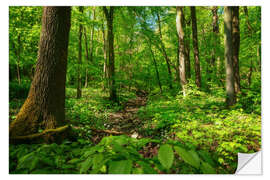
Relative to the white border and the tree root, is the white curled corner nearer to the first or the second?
the white border

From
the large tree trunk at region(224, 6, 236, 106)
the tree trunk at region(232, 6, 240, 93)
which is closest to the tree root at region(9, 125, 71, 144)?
the large tree trunk at region(224, 6, 236, 106)

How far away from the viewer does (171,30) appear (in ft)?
33.5

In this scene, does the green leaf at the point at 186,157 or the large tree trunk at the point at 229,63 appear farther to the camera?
the large tree trunk at the point at 229,63

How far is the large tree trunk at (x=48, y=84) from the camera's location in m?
2.03

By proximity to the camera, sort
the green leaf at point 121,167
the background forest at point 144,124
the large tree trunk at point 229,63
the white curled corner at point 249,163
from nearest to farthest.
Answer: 1. the green leaf at point 121,167
2. the background forest at point 144,124
3. the white curled corner at point 249,163
4. the large tree trunk at point 229,63

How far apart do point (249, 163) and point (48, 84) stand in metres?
3.06

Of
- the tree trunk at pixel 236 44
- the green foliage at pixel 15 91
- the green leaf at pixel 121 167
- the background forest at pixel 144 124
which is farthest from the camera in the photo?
the tree trunk at pixel 236 44

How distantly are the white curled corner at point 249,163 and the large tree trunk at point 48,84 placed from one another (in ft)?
8.31

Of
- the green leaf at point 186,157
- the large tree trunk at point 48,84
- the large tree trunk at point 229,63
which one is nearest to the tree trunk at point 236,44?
the large tree trunk at point 229,63

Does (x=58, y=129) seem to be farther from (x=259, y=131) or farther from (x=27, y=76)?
(x=27, y=76)

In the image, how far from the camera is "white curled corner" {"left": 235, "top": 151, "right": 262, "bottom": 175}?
1768 mm
